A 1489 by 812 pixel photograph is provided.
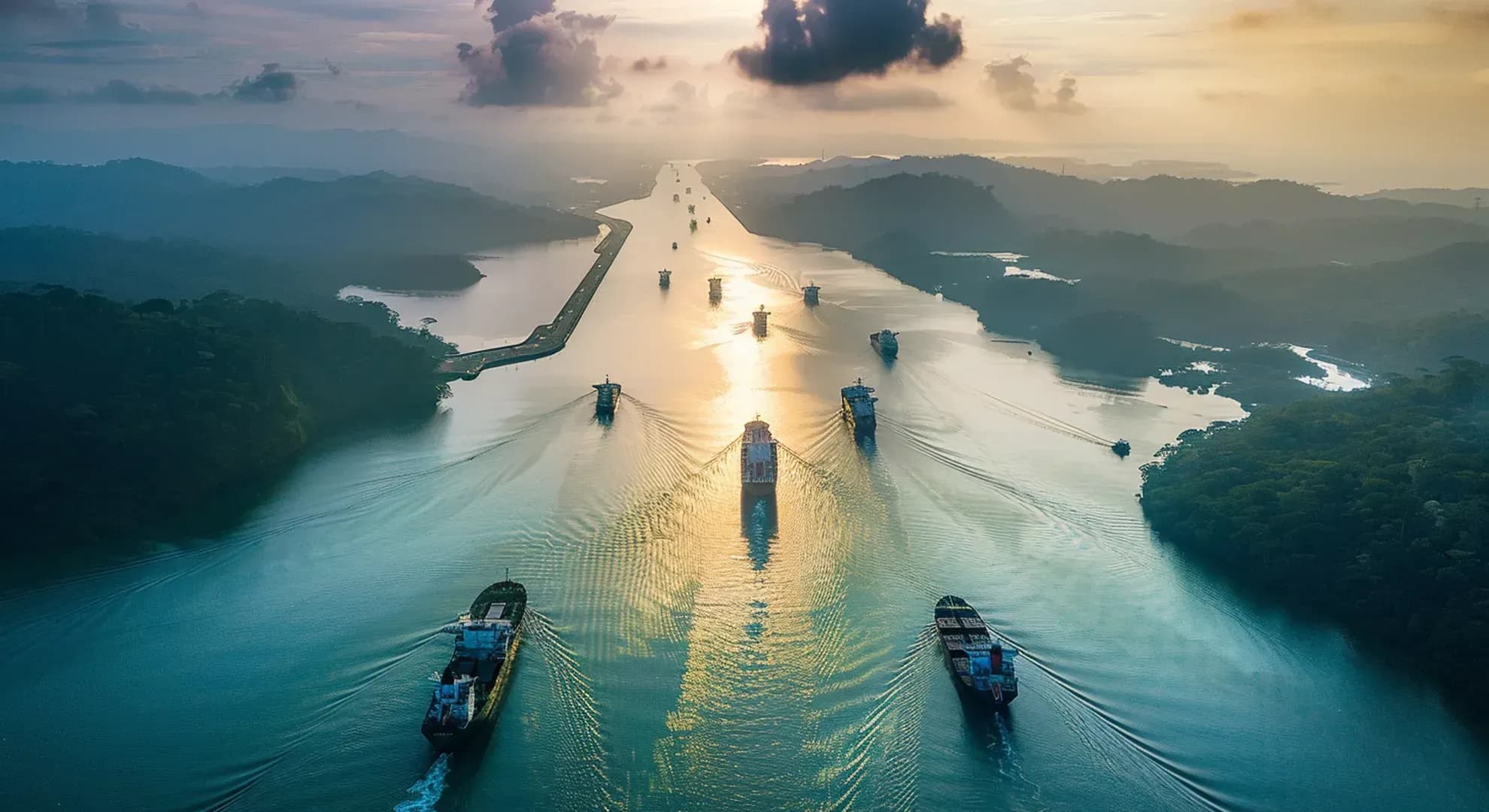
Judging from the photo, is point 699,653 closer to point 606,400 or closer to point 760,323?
point 606,400

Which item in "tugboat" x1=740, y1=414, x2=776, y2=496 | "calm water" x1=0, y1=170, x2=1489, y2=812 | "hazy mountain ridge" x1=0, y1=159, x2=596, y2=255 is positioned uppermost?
"hazy mountain ridge" x1=0, y1=159, x2=596, y2=255

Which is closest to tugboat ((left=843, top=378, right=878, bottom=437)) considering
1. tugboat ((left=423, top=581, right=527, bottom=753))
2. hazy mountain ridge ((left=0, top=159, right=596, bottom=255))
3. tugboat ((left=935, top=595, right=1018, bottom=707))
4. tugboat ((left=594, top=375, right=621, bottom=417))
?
tugboat ((left=594, top=375, right=621, bottom=417))

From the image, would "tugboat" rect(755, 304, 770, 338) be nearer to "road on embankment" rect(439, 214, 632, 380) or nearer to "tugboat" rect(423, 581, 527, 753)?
"road on embankment" rect(439, 214, 632, 380)

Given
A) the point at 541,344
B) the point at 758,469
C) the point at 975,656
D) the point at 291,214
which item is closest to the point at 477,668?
the point at 975,656

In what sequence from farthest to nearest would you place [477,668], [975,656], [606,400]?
[606,400] → [477,668] → [975,656]

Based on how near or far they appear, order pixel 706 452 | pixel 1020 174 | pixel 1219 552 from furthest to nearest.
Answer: pixel 1020 174, pixel 706 452, pixel 1219 552

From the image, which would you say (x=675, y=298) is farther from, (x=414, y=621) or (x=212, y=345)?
(x=414, y=621)

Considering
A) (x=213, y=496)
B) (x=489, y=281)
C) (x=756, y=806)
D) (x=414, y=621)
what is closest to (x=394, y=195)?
(x=489, y=281)
